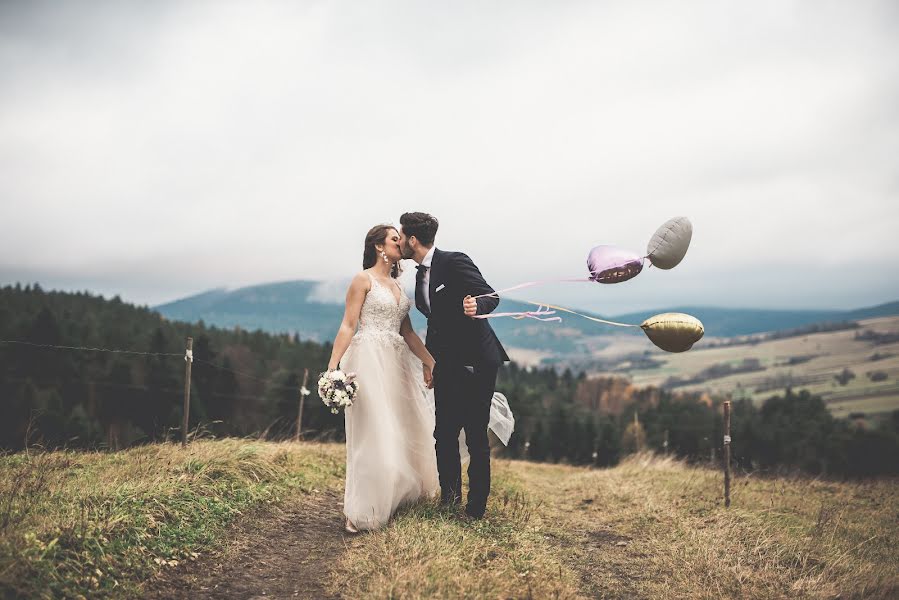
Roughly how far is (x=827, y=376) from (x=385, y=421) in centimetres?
16780

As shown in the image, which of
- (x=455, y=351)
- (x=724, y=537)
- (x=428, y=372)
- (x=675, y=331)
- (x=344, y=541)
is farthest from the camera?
(x=428, y=372)

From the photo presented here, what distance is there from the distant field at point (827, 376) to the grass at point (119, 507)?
110526 millimetres

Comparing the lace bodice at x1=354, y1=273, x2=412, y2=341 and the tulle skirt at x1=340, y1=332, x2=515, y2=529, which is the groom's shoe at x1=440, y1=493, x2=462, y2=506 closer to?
the tulle skirt at x1=340, y1=332, x2=515, y2=529

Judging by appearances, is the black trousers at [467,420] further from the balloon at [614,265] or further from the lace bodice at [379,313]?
the balloon at [614,265]

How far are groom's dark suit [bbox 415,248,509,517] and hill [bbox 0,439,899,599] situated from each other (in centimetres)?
46

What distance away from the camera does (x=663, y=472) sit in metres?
11.2

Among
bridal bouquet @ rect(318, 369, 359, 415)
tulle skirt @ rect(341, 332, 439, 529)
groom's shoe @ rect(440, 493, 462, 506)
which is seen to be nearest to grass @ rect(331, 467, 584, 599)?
groom's shoe @ rect(440, 493, 462, 506)

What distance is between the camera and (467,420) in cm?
596

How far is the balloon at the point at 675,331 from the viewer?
18.1 ft

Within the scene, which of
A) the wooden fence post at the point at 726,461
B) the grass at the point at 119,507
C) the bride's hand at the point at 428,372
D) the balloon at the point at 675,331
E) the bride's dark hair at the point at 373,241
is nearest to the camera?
the grass at the point at 119,507

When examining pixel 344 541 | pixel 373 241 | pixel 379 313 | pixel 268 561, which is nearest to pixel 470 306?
pixel 379 313

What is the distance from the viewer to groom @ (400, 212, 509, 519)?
5.71m

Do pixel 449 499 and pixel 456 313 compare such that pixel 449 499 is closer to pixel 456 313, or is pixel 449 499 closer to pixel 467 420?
pixel 467 420

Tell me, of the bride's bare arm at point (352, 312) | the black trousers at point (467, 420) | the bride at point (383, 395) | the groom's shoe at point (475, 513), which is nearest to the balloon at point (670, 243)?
the black trousers at point (467, 420)
